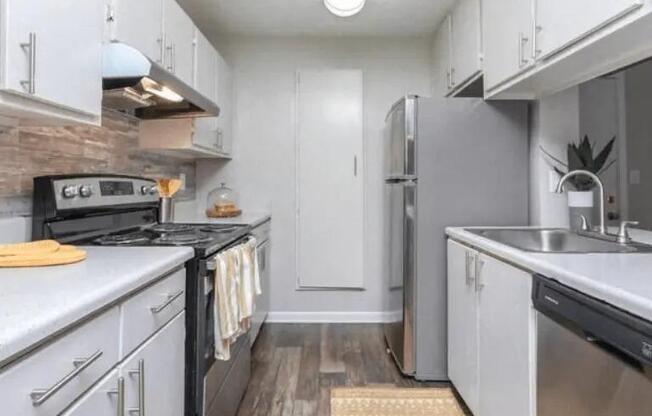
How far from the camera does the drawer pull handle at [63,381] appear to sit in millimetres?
732

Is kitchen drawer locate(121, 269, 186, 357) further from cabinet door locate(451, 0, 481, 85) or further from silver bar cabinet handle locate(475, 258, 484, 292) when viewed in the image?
cabinet door locate(451, 0, 481, 85)

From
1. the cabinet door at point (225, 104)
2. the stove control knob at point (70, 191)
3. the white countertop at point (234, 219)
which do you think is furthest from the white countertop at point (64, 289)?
the cabinet door at point (225, 104)

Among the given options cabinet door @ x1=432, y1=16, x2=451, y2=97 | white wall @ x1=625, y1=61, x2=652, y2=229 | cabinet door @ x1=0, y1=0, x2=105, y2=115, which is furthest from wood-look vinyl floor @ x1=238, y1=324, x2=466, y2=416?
cabinet door @ x1=432, y1=16, x2=451, y2=97

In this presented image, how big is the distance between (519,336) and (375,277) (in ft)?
7.23

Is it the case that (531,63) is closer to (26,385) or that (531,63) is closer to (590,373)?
(590,373)

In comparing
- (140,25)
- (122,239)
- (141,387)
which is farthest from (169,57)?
(141,387)

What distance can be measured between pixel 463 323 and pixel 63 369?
5.80 feet

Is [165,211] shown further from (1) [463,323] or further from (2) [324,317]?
(1) [463,323]

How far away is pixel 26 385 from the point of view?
715 mm

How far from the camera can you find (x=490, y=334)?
1796 mm

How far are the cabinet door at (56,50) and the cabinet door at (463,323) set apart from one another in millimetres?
1601

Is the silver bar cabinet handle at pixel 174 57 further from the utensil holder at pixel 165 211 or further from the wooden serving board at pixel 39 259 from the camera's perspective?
the wooden serving board at pixel 39 259

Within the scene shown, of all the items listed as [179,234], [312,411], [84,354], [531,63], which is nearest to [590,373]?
[84,354]

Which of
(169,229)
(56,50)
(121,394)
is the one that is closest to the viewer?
(121,394)
